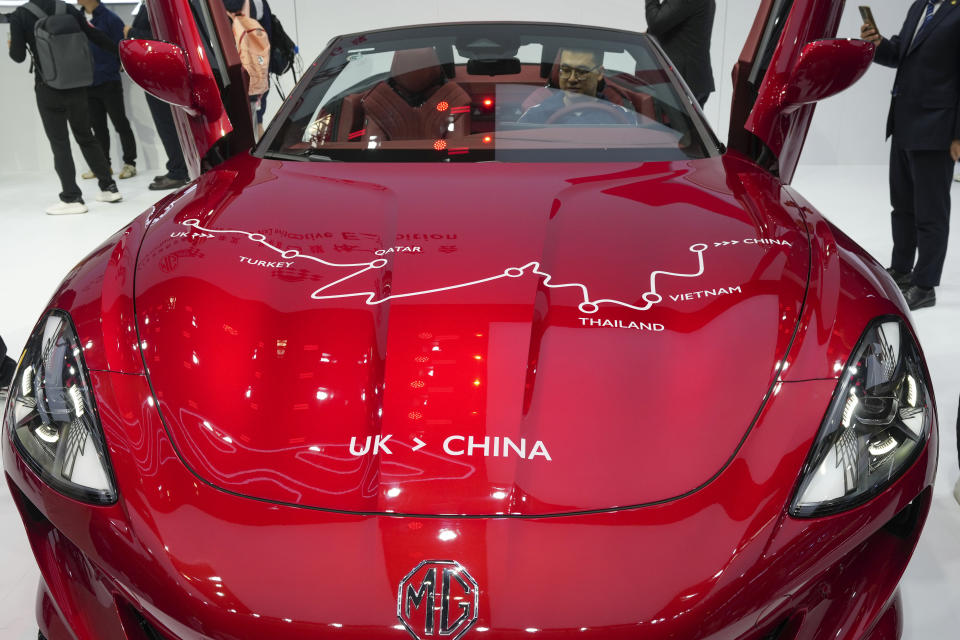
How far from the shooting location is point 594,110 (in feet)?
6.38

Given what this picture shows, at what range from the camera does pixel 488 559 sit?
90 cm

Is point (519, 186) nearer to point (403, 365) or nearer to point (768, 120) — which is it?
point (403, 365)

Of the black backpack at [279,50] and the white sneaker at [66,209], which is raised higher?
the black backpack at [279,50]

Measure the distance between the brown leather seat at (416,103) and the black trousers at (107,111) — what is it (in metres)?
4.89

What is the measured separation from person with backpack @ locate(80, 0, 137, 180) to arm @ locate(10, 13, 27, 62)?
0.76 m

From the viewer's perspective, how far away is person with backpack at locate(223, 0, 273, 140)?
4.95m

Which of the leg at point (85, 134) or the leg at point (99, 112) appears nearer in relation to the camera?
the leg at point (85, 134)

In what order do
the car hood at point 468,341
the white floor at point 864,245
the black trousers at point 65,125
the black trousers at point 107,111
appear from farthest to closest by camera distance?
the black trousers at point 107,111 < the black trousers at point 65,125 < the white floor at point 864,245 < the car hood at point 468,341

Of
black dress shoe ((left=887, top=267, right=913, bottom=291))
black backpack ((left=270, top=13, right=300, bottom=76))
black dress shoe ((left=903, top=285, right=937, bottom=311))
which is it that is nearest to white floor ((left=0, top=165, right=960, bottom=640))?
black dress shoe ((left=903, top=285, right=937, bottom=311))

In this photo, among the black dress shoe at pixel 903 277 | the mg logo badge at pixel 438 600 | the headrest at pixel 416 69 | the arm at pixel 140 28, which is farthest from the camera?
the arm at pixel 140 28

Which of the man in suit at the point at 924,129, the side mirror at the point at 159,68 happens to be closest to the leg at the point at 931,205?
the man in suit at the point at 924,129

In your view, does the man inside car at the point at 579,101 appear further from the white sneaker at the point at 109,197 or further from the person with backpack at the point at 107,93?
the person with backpack at the point at 107,93

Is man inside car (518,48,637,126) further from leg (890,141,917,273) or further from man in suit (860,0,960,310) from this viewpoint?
leg (890,141,917,273)

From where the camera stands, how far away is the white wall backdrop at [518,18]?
713 cm
